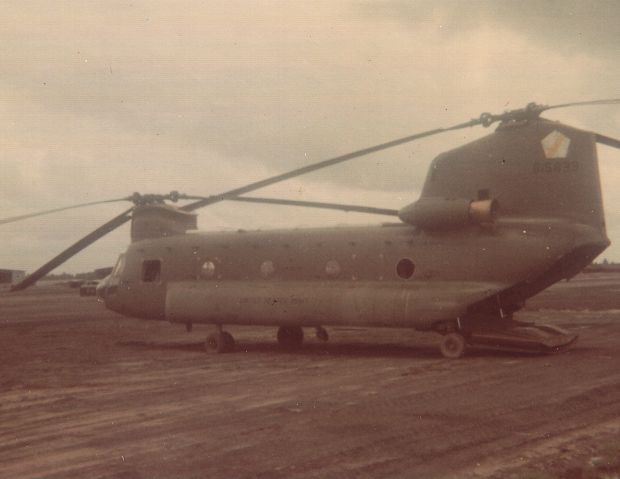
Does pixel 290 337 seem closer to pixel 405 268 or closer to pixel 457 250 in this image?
pixel 405 268

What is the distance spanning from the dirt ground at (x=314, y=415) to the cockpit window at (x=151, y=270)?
11.2 feet

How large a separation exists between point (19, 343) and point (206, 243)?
8049 millimetres

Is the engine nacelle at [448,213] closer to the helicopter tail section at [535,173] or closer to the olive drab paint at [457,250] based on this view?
the olive drab paint at [457,250]

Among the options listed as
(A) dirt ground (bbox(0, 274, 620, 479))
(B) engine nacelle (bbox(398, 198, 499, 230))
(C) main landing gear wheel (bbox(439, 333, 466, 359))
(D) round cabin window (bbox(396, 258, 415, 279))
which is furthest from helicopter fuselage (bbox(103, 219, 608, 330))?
(A) dirt ground (bbox(0, 274, 620, 479))

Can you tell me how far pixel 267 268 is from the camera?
67.0ft

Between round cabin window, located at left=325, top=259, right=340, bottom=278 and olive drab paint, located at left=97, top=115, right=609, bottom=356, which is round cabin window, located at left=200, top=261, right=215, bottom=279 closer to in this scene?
olive drab paint, located at left=97, top=115, right=609, bottom=356

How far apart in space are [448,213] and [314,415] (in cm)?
843

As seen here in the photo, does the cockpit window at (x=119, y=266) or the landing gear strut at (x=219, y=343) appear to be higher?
the cockpit window at (x=119, y=266)

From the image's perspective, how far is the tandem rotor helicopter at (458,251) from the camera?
1667 centimetres

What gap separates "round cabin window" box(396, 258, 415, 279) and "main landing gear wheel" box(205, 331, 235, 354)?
5.88 metres

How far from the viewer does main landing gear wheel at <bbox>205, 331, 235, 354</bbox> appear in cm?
2066

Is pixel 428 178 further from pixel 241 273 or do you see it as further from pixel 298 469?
pixel 298 469

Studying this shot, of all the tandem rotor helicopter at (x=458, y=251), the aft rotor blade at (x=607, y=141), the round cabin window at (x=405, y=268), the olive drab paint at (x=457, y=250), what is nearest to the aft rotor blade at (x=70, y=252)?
the tandem rotor helicopter at (x=458, y=251)

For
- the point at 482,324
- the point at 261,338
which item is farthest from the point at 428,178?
the point at 261,338
